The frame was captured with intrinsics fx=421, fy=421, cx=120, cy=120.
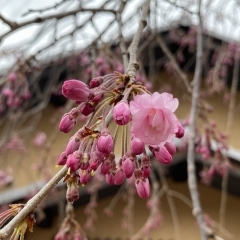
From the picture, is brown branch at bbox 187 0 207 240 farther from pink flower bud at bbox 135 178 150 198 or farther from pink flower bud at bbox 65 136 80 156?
pink flower bud at bbox 65 136 80 156

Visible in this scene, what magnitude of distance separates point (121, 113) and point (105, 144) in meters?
0.05

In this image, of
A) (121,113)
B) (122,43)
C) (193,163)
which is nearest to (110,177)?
(121,113)

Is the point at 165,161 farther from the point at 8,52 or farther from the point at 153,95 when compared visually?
the point at 8,52

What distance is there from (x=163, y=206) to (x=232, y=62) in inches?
63.3

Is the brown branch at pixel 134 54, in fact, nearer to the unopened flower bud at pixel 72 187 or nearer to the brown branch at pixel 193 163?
the unopened flower bud at pixel 72 187

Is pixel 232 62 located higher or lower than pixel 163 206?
higher

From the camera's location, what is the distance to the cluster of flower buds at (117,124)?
0.61m

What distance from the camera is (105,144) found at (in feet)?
1.95

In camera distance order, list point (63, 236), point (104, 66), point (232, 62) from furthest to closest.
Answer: point (232, 62) < point (104, 66) < point (63, 236)

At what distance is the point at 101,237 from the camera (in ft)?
12.2

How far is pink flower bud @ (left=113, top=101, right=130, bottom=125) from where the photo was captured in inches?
23.5

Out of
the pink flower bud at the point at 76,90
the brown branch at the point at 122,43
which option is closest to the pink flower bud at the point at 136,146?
the pink flower bud at the point at 76,90

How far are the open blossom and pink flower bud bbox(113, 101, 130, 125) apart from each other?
0.01 metres

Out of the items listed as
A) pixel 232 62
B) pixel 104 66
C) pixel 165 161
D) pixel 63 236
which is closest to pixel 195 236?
pixel 232 62
